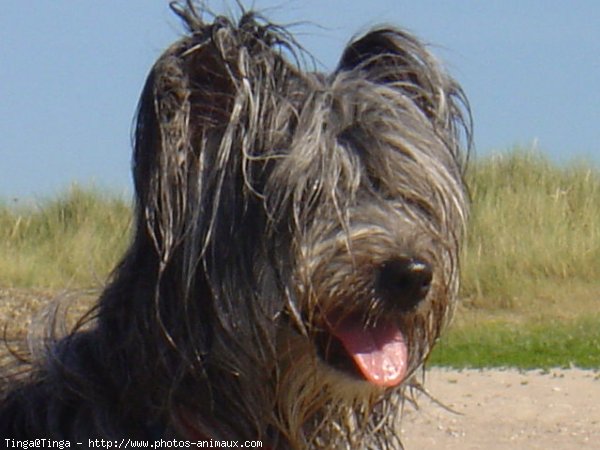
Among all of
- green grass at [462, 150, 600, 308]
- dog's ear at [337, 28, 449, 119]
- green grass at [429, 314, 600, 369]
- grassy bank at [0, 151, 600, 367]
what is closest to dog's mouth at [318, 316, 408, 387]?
dog's ear at [337, 28, 449, 119]

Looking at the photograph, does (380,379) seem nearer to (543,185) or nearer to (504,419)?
(504,419)

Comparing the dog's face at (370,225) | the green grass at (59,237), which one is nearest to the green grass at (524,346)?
the green grass at (59,237)

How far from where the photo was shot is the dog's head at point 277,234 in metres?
4.04

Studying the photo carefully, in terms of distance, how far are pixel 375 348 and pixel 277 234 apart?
43 cm

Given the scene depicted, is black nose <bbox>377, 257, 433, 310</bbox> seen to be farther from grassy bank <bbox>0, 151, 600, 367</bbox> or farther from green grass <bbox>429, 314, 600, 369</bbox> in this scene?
grassy bank <bbox>0, 151, 600, 367</bbox>

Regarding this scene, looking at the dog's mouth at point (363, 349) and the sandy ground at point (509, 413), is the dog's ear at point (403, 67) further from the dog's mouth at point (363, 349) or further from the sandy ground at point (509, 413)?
the sandy ground at point (509, 413)

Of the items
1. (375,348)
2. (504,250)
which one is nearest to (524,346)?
(504,250)

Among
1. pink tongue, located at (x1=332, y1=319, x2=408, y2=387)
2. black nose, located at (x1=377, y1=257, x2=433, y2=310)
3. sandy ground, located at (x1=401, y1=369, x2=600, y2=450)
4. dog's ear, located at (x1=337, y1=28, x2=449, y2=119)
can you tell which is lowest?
sandy ground, located at (x1=401, y1=369, x2=600, y2=450)

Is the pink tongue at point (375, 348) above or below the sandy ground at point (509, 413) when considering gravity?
above

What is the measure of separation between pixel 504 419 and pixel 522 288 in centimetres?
1107

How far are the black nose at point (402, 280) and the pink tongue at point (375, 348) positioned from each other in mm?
113

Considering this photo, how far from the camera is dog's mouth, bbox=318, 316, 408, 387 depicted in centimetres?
411

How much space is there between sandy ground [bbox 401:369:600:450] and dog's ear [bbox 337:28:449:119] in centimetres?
266

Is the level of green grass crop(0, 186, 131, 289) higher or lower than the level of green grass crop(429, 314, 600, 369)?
lower
